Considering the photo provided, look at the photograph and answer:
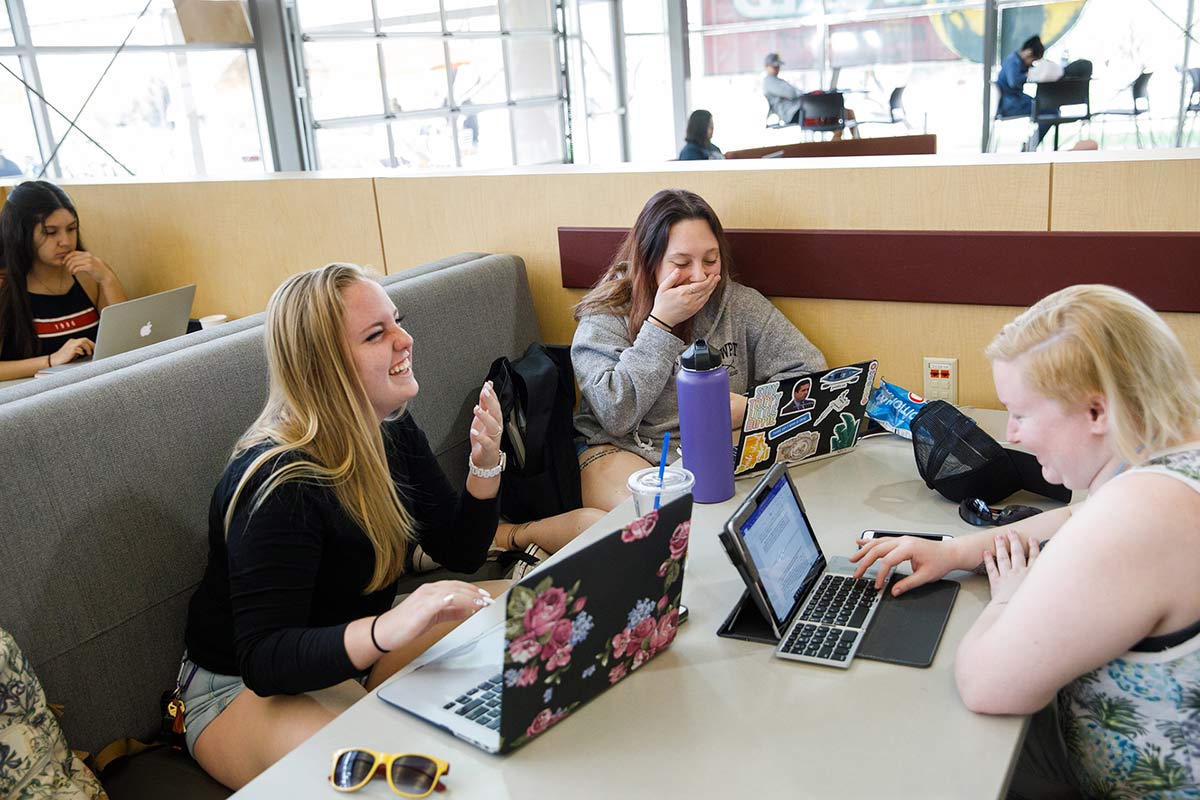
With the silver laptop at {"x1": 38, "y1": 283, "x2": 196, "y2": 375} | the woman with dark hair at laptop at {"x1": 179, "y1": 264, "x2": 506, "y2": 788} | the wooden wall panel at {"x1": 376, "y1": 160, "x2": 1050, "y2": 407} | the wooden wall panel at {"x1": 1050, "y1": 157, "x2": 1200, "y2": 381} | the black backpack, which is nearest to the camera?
the woman with dark hair at laptop at {"x1": 179, "y1": 264, "x2": 506, "y2": 788}

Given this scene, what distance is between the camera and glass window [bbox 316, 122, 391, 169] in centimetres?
723

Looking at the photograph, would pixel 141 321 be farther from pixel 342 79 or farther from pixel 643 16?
pixel 643 16

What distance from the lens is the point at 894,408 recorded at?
6.80 feet

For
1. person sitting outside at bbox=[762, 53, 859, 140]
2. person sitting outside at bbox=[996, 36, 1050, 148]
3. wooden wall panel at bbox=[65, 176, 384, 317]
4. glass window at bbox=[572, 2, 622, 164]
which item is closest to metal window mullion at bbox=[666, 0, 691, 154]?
glass window at bbox=[572, 2, 622, 164]

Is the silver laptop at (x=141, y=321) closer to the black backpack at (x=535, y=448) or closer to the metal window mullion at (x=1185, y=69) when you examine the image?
the black backpack at (x=535, y=448)

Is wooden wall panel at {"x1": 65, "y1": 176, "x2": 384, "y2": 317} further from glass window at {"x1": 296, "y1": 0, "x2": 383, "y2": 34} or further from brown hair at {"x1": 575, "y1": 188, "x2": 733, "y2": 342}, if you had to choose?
glass window at {"x1": 296, "y1": 0, "x2": 383, "y2": 34}

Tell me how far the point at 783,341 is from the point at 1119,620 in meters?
1.38

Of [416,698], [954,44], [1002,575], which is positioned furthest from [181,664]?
[954,44]

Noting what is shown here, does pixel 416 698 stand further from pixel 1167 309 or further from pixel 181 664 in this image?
pixel 1167 309

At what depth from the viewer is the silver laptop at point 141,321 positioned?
9.58 ft

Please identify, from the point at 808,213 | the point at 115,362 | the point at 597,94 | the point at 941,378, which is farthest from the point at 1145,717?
the point at 597,94

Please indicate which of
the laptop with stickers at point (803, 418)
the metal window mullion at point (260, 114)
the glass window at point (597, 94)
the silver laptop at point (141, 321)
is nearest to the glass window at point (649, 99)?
the glass window at point (597, 94)

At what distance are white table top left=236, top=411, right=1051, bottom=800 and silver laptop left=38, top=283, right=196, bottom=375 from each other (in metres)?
2.00

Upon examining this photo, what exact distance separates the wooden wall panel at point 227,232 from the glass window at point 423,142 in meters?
4.17
